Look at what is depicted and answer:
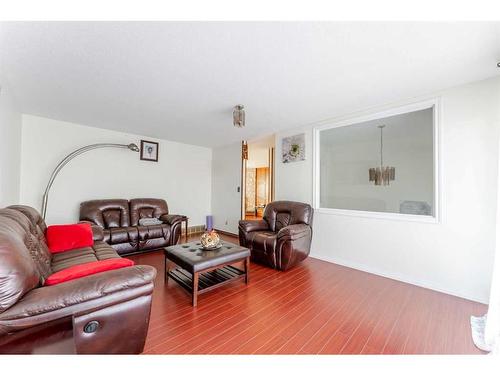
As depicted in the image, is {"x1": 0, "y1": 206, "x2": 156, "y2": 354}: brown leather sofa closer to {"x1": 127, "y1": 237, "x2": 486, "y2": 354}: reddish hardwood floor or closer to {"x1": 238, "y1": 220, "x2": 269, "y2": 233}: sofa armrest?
{"x1": 127, "y1": 237, "x2": 486, "y2": 354}: reddish hardwood floor

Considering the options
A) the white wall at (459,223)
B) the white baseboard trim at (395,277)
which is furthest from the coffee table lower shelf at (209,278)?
the white wall at (459,223)

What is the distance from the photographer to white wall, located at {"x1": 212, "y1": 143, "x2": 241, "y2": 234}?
4895mm

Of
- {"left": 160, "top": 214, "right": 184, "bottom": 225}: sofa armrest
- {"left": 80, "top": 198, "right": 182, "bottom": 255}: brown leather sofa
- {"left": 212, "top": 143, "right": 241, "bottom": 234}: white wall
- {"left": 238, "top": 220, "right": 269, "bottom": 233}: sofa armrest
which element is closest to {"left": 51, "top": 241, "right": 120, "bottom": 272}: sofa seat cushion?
{"left": 80, "top": 198, "right": 182, "bottom": 255}: brown leather sofa

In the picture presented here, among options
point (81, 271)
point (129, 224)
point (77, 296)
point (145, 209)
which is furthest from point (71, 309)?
point (145, 209)

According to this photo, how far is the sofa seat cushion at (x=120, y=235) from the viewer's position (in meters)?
3.15

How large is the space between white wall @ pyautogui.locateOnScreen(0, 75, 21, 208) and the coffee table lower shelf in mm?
2222

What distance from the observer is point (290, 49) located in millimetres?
1623

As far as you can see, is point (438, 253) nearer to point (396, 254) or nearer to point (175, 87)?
point (396, 254)

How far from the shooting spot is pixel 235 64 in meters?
1.83

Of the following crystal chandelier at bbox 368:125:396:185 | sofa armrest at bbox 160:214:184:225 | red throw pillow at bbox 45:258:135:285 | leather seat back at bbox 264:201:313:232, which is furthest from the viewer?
sofa armrest at bbox 160:214:184:225

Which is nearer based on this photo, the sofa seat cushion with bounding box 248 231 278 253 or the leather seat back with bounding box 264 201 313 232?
the sofa seat cushion with bounding box 248 231 278 253

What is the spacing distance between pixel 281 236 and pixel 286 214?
2.44ft

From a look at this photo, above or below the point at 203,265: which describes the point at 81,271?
above

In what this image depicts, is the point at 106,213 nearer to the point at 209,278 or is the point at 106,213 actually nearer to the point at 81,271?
the point at 209,278
